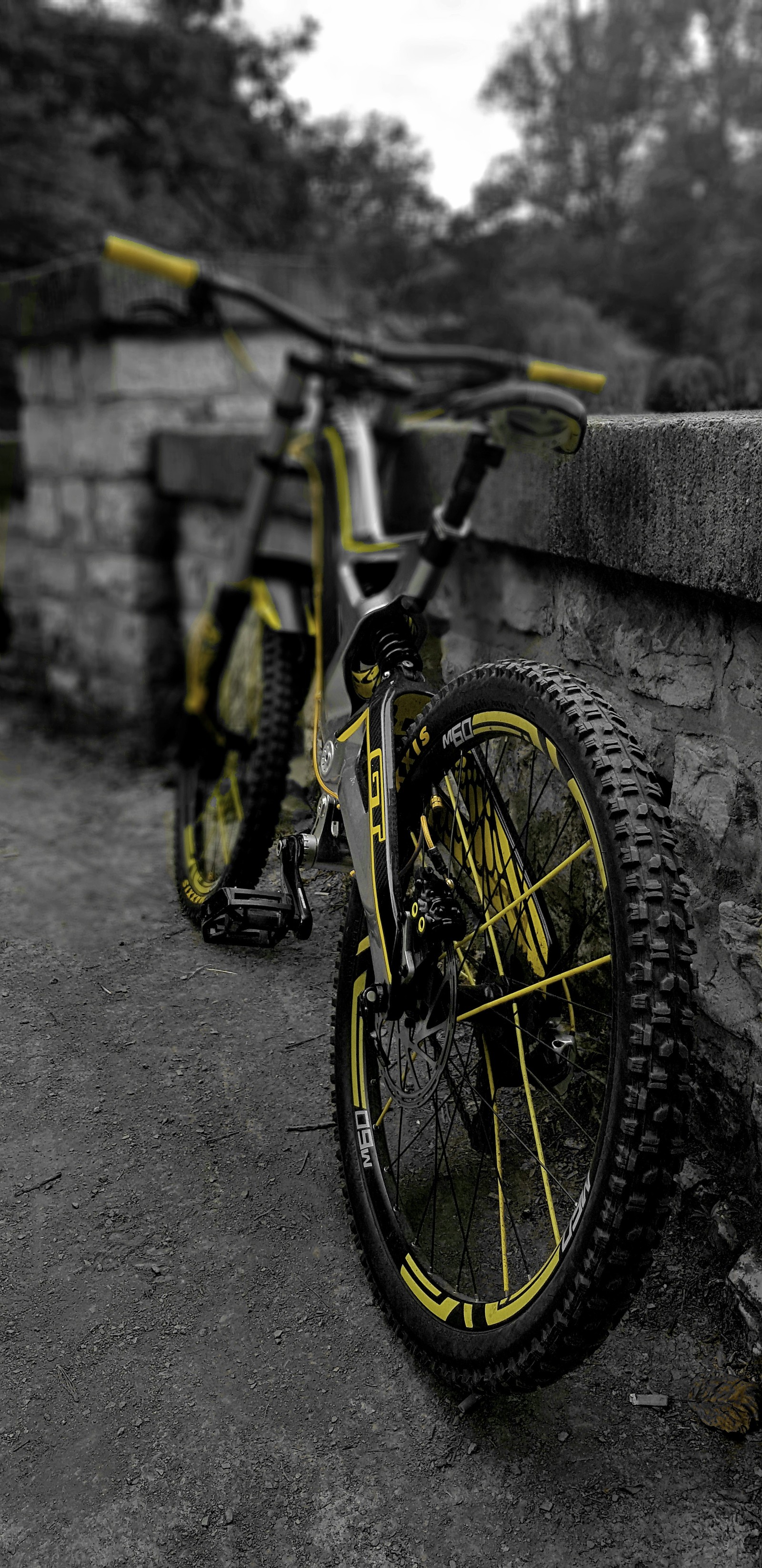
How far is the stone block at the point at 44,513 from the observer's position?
216 inches

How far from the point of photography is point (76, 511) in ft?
17.5

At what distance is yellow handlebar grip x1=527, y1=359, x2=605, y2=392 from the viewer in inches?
106

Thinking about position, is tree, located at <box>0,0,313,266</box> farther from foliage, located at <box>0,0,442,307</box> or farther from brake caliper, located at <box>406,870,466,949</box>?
brake caliper, located at <box>406,870,466,949</box>

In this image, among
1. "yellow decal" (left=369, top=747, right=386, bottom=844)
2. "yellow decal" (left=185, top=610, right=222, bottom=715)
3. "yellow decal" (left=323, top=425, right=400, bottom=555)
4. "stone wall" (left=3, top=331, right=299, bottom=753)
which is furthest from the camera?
"stone wall" (left=3, top=331, right=299, bottom=753)

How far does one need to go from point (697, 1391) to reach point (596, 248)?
911cm

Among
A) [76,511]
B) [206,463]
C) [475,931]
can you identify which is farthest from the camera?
[76,511]

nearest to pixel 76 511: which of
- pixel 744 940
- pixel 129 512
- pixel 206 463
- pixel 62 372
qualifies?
pixel 129 512

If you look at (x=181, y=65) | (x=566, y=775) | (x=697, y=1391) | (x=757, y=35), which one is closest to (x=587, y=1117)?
(x=697, y=1391)

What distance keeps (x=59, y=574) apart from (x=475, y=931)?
4222mm

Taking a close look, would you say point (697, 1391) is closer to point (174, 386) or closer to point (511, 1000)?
point (511, 1000)

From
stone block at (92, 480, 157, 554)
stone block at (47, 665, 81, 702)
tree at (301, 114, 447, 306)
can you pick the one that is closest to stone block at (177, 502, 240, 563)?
stone block at (92, 480, 157, 554)

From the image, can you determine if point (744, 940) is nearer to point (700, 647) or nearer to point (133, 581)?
point (700, 647)

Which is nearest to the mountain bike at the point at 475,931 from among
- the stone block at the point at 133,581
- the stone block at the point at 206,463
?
the stone block at the point at 206,463

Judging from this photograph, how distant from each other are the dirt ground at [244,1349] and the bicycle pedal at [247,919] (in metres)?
0.08
